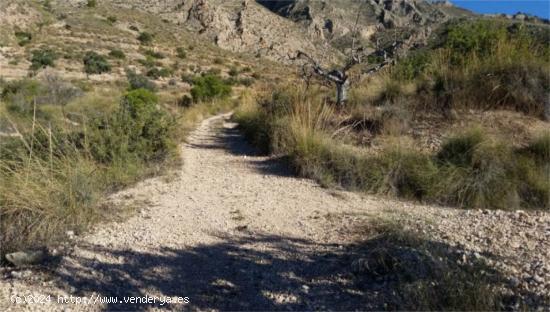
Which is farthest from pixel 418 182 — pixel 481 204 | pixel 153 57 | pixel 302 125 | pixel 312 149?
pixel 153 57

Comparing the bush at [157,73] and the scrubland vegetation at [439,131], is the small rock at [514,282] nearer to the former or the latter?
the scrubland vegetation at [439,131]

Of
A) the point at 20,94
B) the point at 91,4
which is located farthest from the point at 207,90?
the point at 91,4

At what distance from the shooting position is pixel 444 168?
4578mm

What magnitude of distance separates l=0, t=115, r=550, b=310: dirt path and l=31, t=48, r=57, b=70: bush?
21.3 meters

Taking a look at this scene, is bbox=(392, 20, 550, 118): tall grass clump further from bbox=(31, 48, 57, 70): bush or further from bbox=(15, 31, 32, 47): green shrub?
bbox=(15, 31, 32, 47): green shrub

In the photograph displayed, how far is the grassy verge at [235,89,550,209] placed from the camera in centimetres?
425

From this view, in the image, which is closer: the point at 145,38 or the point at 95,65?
the point at 95,65

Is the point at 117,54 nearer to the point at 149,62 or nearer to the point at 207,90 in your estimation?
the point at 149,62

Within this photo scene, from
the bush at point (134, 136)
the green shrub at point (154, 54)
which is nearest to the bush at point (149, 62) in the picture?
the green shrub at point (154, 54)

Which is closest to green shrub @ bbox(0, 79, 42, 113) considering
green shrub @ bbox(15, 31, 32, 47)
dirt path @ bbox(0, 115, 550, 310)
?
dirt path @ bbox(0, 115, 550, 310)

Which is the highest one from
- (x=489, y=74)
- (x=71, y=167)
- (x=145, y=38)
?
(x=145, y=38)

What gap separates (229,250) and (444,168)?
Answer: 8.66ft

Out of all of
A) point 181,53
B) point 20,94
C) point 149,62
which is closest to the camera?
point 20,94

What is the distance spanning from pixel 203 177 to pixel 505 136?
3858mm
